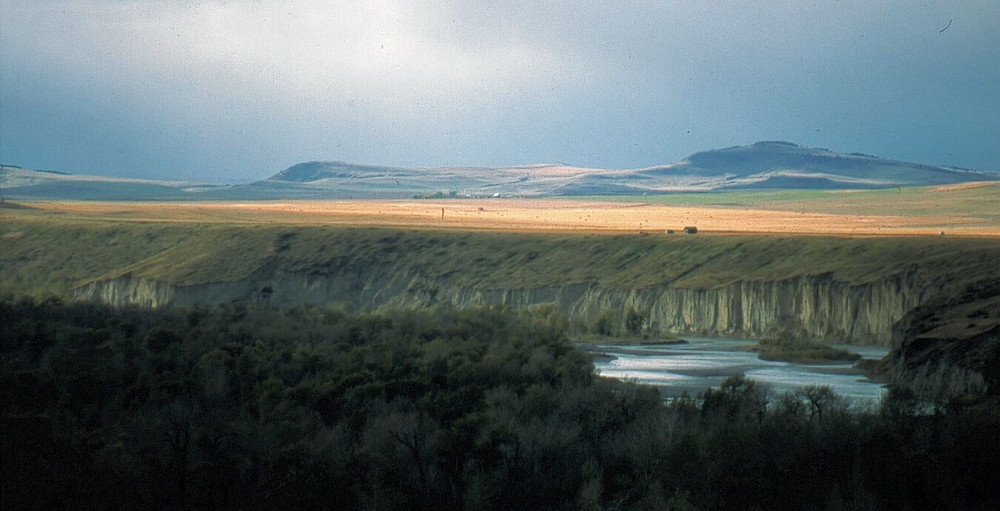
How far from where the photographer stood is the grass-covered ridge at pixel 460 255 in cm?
7575

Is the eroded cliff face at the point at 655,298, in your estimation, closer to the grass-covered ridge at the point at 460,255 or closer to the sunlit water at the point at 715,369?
the grass-covered ridge at the point at 460,255

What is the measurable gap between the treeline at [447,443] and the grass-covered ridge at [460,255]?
3403 cm

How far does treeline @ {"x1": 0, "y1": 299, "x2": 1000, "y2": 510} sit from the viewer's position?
2614cm

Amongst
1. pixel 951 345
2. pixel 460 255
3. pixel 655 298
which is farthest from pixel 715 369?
pixel 460 255

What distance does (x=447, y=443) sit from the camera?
29562 mm

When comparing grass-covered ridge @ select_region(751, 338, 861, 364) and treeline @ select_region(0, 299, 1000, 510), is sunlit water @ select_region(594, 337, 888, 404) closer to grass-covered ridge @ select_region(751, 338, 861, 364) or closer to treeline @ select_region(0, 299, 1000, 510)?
grass-covered ridge @ select_region(751, 338, 861, 364)

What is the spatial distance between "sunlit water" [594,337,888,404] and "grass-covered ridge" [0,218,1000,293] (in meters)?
8.21

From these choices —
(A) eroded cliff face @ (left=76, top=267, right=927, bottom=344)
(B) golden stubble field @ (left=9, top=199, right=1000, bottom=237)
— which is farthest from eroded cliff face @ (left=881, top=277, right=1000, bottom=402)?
(B) golden stubble field @ (left=9, top=199, right=1000, bottom=237)

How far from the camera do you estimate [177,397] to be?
3694 cm

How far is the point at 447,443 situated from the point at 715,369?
1139 inches

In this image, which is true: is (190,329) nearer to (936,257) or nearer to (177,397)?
(177,397)

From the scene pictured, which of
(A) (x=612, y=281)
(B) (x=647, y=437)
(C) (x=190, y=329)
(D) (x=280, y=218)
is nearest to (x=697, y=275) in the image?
(A) (x=612, y=281)

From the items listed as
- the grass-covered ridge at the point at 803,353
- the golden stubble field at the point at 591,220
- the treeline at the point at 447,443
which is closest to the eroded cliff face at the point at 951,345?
the treeline at the point at 447,443

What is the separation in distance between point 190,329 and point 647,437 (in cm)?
3174
